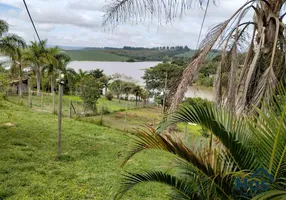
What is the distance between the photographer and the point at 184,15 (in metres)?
1.56

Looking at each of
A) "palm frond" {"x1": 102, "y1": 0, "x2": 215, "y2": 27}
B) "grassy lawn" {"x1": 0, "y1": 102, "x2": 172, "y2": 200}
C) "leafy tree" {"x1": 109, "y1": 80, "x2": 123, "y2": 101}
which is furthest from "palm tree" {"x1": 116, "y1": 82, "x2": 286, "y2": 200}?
"leafy tree" {"x1": 109, "y1": 80, "x2": 123, "y2": 101}

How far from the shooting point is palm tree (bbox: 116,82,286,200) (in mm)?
1405

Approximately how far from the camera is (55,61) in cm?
2109

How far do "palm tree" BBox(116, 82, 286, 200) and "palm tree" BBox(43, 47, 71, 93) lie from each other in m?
20.5

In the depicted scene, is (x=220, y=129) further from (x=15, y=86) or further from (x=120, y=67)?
(x=120, y=67)

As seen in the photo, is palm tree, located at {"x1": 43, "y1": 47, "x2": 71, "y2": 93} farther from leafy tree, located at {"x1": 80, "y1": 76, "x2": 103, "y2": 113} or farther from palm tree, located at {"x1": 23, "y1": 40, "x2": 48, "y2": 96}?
leafy tree, located at {"x1": 80, "y1": 76, "x2": 103, "y2": 113}

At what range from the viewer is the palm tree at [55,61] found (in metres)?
21.0

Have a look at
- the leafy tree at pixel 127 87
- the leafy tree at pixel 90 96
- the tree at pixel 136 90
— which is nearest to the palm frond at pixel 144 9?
the leafy tree at pixel 90 96

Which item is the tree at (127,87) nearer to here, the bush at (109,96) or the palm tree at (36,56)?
the bush at (109,96)

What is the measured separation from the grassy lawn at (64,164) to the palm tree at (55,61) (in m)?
11.7

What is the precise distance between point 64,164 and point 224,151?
501cm

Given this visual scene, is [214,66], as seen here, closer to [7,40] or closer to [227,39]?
[227,39]

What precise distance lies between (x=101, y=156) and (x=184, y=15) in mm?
6012

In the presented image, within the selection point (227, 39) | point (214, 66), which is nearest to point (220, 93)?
point (214, 66)
